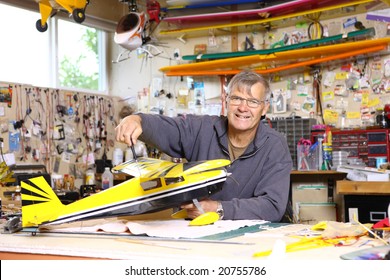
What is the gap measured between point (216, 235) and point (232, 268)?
0.47 m

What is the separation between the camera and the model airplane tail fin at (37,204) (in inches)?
84.4

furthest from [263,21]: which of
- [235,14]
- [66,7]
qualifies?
[66,7]

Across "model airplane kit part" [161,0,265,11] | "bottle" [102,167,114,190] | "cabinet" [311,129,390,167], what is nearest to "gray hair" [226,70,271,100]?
"cabinet" [311,129,390,167]

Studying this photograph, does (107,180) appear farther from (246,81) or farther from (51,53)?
(246,81)

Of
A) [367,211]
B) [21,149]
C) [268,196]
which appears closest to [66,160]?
[21,149]

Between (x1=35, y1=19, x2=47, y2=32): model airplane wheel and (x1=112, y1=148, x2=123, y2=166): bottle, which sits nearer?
(x1=35, y1=19, x2=47, y2=32): model airplane wheel

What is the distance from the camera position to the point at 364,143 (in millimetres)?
5070

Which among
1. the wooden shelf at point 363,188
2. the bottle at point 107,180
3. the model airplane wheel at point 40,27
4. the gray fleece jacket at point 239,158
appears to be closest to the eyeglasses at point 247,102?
the gray fleece jacket at point 239,158

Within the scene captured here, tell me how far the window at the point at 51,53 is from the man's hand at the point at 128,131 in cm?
333

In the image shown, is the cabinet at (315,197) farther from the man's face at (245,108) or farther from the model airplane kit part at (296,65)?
the man's face at (245,108)

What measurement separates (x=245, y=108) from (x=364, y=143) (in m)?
2.55

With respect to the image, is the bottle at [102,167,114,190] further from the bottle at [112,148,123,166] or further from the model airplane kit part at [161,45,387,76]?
the model airplane kit part at [161,45,387,76]

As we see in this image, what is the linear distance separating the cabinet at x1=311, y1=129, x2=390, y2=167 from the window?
2606 mm

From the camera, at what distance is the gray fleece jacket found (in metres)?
2.53
